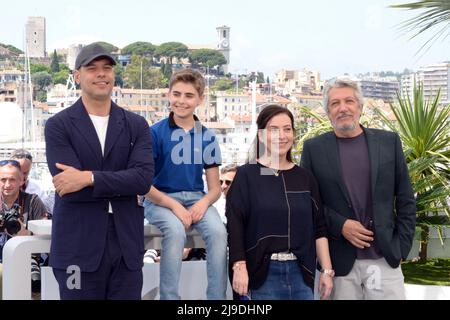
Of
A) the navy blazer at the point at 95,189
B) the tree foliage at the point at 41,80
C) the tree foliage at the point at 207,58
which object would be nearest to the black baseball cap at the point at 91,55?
the navy blazer at the point at 95,189

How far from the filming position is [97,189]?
10.0ft

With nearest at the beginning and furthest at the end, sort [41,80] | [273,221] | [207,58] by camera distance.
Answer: [273,221] < [41,80] < [207,58]

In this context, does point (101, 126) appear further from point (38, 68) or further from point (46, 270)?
point (38, 68)

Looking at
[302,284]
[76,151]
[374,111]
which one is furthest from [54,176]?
[374,111]

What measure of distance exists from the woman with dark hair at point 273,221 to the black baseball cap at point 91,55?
775 mm

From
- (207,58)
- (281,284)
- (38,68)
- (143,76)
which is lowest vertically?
(281,284)

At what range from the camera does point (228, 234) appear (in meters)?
3.44

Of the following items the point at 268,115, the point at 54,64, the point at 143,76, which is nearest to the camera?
the point at 268,115

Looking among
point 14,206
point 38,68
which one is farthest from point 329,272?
point 38,68

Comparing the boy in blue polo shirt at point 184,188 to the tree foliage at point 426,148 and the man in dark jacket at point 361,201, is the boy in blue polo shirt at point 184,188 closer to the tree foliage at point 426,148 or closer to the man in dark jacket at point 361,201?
the man in dark jacket at point 361,201

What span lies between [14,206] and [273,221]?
91.8 inches

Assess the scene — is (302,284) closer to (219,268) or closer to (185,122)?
(219,268)

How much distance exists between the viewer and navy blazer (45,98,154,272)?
3.08m

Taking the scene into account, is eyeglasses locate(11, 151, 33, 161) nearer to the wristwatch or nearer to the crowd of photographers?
the crowd of photographers
